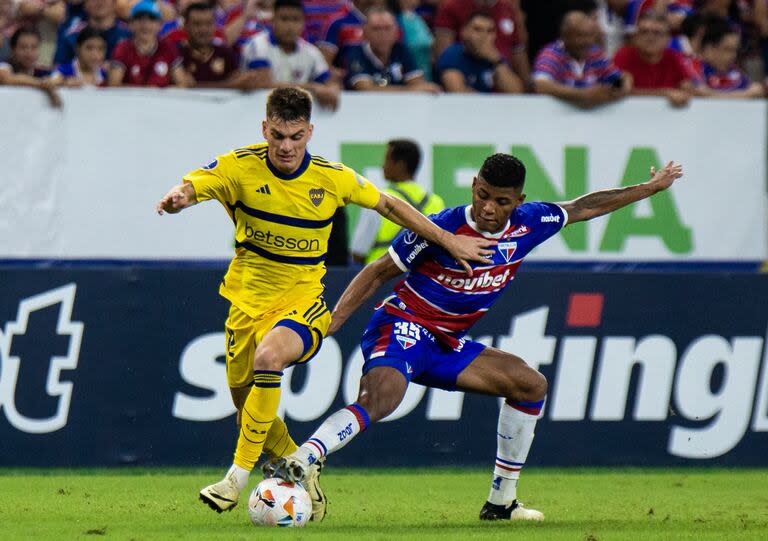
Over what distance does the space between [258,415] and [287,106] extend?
63.5 inches

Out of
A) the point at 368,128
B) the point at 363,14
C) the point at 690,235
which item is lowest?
the point at 690,235

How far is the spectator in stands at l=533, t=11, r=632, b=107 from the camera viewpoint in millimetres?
12984

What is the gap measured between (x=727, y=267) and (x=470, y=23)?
331 cm

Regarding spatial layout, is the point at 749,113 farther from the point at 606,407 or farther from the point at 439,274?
the point at 439,274

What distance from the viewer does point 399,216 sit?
7637 mm

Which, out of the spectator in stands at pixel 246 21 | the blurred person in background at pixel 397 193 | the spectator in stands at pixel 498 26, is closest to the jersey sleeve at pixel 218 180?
the blurred person in background at pixel 397 193

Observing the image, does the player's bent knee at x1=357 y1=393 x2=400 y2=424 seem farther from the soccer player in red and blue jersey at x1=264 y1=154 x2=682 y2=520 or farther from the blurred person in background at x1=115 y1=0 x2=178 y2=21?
the blurred person in background at x1=115 y1=0 x2=178 y2=21

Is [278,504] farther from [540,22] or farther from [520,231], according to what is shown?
[540,22]

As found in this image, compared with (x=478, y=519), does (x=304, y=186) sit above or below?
above

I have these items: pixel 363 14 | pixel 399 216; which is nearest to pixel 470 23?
pixel 363 14

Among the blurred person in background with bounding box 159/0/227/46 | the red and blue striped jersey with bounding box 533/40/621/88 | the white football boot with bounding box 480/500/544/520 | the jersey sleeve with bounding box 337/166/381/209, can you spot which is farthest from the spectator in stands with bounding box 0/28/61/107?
the white football boot with bounding box 480/500/544/520

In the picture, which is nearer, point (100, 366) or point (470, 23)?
point (100, 366)

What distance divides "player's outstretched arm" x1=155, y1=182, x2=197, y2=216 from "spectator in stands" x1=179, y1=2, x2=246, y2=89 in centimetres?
A: 555

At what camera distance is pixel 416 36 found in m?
13.7
